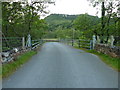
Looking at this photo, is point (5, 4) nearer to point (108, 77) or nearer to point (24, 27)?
point (24, 27)

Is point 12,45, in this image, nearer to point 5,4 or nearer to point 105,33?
point 5,4

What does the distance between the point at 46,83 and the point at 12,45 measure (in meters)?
5.89

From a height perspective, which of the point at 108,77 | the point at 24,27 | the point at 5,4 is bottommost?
the point at 108,77

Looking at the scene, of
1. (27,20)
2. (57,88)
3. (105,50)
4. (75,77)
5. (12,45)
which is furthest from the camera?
(27,20)

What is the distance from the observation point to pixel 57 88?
469 cm

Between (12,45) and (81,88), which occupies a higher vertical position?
(12,45)

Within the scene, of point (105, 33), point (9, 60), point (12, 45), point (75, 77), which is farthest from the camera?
point (105, 33)

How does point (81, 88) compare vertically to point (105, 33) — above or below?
below

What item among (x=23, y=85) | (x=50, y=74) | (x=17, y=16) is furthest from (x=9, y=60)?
(x=17, y=16)

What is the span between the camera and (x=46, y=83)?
5156 mm

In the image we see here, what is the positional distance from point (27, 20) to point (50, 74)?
39.6ft

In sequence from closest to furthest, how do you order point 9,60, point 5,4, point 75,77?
1. point 75,77
2. point 9,60
3. point 5,4

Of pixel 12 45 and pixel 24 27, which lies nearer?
pixel 12 45

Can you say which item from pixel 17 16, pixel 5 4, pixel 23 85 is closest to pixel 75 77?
pixel 23 85
